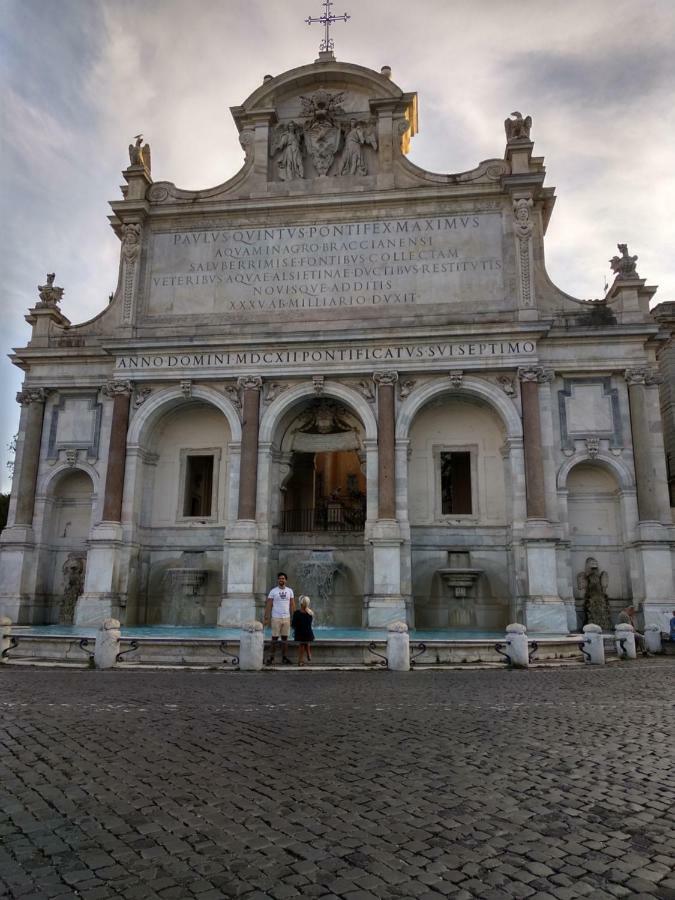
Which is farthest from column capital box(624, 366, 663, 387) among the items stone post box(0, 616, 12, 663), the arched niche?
stone post box(0, 616, 12, 663)

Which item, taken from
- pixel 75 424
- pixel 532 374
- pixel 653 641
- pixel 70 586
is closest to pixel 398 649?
pixel 653 641

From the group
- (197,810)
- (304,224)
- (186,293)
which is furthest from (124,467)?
(197,810)

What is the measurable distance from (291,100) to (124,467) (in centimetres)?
1542

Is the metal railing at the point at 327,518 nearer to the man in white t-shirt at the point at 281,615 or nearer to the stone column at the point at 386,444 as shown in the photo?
the stone column at the point at 386,444

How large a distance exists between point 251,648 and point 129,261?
17279 millimetres

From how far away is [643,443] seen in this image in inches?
899

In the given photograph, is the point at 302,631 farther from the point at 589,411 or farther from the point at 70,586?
the point at 589,411

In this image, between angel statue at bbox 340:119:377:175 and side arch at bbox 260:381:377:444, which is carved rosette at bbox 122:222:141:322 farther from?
angel statue at bbox 340:119:377:175

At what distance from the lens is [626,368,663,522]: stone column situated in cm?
2244

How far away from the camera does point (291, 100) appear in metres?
27.5

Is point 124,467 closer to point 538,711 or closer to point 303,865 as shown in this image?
point 538,711

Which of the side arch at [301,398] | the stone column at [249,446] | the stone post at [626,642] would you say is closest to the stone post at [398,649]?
the stone post at [626,642]

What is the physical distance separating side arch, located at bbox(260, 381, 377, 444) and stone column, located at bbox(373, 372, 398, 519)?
0.61 meters

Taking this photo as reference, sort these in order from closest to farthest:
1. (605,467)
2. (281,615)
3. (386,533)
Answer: (281,615)
(386,533)
(605,467)
